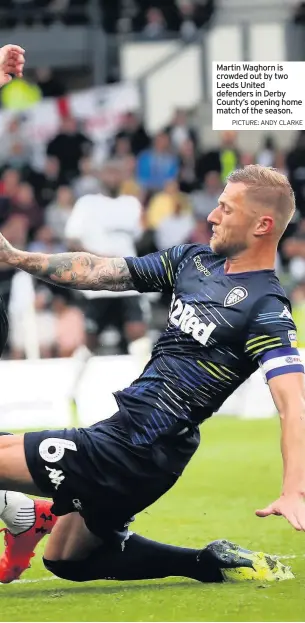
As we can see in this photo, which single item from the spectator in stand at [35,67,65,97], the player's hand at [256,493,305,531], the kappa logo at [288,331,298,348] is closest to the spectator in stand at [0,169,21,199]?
the spectator in stand at [35,67,65,97]

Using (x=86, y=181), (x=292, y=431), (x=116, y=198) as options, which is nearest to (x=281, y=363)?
(x=292, y=431)

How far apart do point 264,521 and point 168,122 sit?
11693 millimetres

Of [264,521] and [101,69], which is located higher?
[101,69]

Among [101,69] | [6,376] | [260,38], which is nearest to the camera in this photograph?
[6,376]

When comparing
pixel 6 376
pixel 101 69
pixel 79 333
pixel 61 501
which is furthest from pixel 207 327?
pixel 101 69

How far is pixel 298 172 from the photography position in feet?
52.6

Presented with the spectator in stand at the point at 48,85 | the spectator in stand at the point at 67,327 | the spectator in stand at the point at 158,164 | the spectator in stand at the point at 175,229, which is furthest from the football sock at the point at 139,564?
the spectator in stand at the point at 48,85

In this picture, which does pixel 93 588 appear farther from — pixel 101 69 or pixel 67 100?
pixel 101 69

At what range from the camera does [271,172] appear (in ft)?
17.0

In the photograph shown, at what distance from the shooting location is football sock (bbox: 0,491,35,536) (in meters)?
5.59

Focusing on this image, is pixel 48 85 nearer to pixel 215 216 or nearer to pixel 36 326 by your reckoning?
pixel 36 326

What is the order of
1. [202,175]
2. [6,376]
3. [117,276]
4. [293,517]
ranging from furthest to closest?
[202,175], [6,376], [117,276], [293,517]

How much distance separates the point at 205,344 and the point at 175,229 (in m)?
10.2

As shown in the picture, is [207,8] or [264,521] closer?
[264,521]
